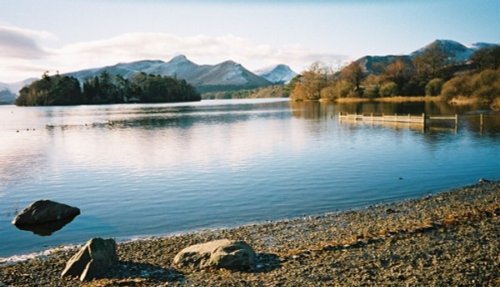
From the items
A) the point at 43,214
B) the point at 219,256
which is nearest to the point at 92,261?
the point at 219,256

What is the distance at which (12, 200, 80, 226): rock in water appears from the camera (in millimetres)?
24109

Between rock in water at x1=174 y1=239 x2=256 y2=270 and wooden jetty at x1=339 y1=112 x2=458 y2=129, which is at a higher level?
wooden jetty at x1=339 y1=112 x2=458 y2=129

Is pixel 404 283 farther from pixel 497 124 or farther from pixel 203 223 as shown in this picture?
pixel 497 124

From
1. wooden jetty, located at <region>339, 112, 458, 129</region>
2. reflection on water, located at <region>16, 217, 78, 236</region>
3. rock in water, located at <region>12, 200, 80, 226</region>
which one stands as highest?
wooden jetty, located at <region>339, 112, 458, 129</region>

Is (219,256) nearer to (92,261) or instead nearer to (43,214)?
(92,261)

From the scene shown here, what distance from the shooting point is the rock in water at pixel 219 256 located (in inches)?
584

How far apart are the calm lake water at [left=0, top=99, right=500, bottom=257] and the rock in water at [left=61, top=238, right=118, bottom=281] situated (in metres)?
5.67

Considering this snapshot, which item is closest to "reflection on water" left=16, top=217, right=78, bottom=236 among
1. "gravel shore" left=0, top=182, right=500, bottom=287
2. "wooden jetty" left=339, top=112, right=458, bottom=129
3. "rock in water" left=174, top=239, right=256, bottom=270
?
"gravel shore" left=0, top=182, right=500, bottom=287

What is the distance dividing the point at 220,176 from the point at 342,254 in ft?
69.1

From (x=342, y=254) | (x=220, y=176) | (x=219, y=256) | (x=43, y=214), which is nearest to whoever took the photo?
(x=219, y=256)

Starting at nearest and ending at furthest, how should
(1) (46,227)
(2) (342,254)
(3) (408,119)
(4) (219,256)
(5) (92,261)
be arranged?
1. (4) (219,256)
2. (5) (92,261)
3. (2) (342,254)
4. (1) (46,227)
5. (3) (408,119)

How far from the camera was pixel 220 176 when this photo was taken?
118ft

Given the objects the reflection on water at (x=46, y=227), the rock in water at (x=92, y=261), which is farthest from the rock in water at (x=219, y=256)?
the reflection on water at (x=46, y=227)

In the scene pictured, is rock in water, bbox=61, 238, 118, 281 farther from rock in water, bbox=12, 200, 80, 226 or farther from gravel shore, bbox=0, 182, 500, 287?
rock in water, bbox=12, 200, 80, 226
